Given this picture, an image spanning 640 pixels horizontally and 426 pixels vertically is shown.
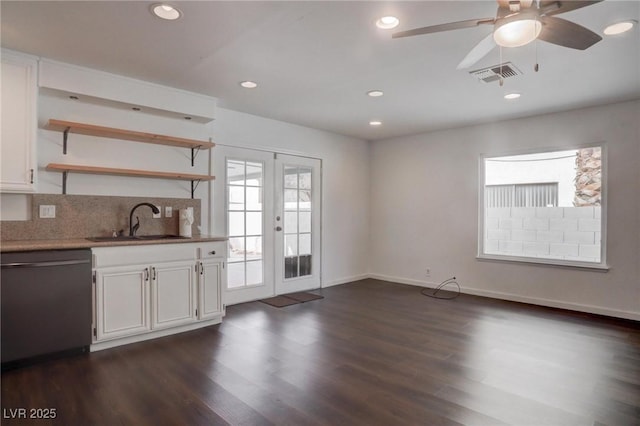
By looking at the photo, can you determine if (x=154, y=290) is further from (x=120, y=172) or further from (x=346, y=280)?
(x=346, y=280)

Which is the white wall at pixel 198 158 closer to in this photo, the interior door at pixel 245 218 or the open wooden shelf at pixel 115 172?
the open wooden shelf at pixel 115 172

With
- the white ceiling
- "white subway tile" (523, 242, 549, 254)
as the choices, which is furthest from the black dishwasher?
"white subway tile" (523, 242, 549, 254)

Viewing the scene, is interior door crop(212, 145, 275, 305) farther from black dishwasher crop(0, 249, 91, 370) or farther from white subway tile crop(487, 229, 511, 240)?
white subway tile crop(487, 229, 511, 240)

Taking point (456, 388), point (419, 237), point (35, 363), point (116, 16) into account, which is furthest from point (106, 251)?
point (419, 237)

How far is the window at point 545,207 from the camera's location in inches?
173

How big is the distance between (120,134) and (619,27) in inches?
163

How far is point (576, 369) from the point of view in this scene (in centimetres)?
278

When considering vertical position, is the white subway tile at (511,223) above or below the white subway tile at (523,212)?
below

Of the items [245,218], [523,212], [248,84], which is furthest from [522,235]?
[248,84]

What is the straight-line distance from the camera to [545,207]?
187 inches

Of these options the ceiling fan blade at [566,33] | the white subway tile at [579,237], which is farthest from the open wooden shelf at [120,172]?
the white subway tile at [579,237]

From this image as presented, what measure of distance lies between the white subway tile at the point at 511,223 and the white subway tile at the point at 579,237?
561 mm

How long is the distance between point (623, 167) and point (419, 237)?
2734 mm

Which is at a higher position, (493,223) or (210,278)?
(493,223)
